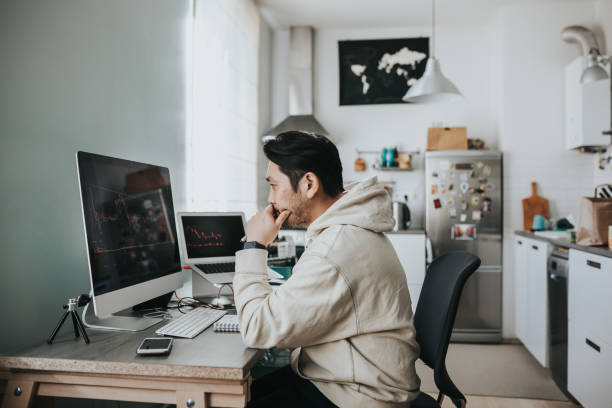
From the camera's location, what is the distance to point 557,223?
3488 millimetres

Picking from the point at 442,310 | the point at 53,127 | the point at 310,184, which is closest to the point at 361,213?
the point at 310,184

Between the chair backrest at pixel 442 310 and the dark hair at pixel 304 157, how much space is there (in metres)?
0.49

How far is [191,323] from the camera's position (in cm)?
130

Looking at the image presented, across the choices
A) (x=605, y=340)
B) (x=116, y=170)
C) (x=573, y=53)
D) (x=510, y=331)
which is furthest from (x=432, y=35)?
(x=116, y=170)

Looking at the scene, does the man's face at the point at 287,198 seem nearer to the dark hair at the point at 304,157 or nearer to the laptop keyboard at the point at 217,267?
the dark hair at the point at 304,157

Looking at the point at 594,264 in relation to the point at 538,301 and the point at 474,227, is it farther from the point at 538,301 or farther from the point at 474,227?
the point at 474,227

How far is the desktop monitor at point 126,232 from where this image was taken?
1.13 meters

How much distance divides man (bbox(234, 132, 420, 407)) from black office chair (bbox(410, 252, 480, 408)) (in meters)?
0.17

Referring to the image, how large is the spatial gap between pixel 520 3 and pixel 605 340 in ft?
10.3

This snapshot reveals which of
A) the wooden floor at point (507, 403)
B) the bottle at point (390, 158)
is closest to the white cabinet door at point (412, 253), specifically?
the bottle at point (390, 158)

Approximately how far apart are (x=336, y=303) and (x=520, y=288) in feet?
10.6

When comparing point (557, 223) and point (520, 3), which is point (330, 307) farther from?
point (520, 3)

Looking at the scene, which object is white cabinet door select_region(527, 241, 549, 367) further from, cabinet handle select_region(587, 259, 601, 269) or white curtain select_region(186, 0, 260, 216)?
white curtain select_region(186, 0, 260, 216)

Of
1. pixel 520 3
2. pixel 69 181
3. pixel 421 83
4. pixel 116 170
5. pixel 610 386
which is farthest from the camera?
pixel 520 3
